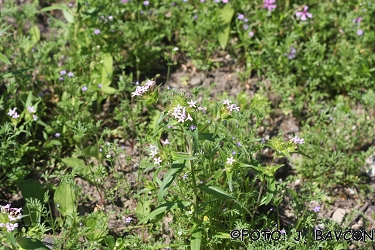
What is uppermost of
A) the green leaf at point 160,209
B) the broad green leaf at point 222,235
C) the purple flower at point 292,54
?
the purple flower at point 292,54

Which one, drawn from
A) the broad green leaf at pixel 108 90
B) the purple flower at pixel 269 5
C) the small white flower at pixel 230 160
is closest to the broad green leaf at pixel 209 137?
the small white flower at pixel 230 160

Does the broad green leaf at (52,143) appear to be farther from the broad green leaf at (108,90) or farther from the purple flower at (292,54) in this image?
the purple flower at (292,54)

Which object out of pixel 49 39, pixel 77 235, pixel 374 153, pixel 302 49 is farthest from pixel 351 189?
pixel 49 39

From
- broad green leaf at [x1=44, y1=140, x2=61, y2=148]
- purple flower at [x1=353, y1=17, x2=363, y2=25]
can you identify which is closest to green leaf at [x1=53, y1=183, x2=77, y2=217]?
broad green leaf at [x1=44, y1=140, x2=61, y2=148]

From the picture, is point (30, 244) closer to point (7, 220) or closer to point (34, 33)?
point (7, 220)

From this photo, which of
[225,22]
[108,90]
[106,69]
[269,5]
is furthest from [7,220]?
[269,5]
